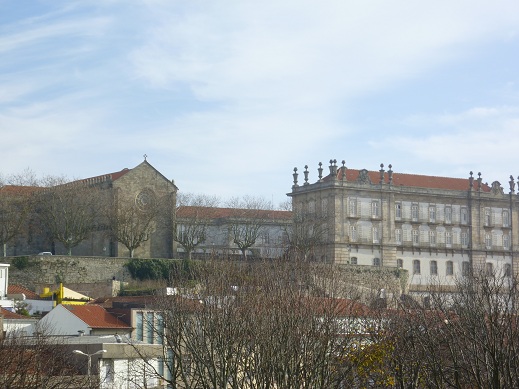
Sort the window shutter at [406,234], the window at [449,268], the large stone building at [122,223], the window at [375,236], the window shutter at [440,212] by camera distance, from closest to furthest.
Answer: the large stone building at [122,223], the window at [375,236], the window shutter at [406,234], the window at [449,268], the window shutter at [440,212]

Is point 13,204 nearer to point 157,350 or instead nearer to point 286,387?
point 157,350

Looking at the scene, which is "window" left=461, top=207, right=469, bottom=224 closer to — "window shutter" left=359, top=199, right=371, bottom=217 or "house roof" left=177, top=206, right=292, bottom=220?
"window shutter" left=359, top=199, right=371, bottom=217

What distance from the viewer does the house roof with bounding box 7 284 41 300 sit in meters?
79.5

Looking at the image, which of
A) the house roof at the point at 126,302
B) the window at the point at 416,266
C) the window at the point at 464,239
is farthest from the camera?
the window at the point at 464,239

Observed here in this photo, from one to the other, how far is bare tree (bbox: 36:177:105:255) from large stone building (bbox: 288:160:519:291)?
19.3 metres

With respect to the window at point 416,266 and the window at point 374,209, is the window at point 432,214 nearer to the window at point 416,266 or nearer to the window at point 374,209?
the window at point 416,266

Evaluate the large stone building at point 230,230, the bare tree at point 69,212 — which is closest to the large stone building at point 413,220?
the large stone building at point 230,230

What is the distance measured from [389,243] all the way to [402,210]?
355cm

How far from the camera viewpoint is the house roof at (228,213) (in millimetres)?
105500

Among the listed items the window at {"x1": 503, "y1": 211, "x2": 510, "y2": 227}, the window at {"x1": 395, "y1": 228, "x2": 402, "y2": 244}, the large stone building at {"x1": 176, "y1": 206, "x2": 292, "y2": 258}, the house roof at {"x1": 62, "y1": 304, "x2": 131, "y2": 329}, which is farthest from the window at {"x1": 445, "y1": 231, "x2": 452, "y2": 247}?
the house roof at {"x1": 62, "y1": 304, "x2": 131, "y2": 329}

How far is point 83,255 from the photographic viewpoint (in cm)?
9919

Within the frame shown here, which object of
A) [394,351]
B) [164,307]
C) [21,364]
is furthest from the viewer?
[164,307]

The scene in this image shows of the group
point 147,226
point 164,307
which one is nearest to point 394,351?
point 164,307

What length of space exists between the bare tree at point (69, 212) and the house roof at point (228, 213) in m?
9.71
